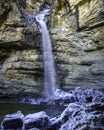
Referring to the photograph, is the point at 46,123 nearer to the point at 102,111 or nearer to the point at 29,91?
the point at 102,111

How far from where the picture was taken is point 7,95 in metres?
19.0

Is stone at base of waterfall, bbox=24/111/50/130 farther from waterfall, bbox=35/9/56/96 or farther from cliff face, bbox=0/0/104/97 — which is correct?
waterfall, bbox=35/9/56/96

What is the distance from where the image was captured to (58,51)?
20344 mm

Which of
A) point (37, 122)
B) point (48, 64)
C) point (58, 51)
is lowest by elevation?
point (37, 122)

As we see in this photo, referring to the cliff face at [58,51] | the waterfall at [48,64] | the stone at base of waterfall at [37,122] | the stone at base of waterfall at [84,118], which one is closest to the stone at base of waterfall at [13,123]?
the stone at base of waterfall at [37,122]

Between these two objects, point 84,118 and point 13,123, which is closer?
point 84,118

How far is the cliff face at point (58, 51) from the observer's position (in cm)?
1934

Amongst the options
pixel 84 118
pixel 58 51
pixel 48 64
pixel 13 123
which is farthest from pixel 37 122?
pixel 58 51

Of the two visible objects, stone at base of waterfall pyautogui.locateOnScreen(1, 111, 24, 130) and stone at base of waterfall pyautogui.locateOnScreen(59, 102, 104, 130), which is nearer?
stone at base of waterfall pyautogui.locateOnScreen(59, 102, 104, 130)

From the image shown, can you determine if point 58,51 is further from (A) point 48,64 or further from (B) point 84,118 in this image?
(B) point 84,118

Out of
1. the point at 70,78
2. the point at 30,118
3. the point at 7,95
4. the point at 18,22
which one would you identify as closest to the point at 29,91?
the point at 7,95

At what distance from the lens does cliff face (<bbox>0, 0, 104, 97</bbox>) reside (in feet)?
63.5

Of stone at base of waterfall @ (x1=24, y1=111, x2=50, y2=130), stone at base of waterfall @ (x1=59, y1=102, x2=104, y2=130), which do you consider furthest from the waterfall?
stone at base of waterfall @ (x1=24, y1=111, x2=50, y2=130)

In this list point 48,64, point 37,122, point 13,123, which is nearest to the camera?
point 37,122
